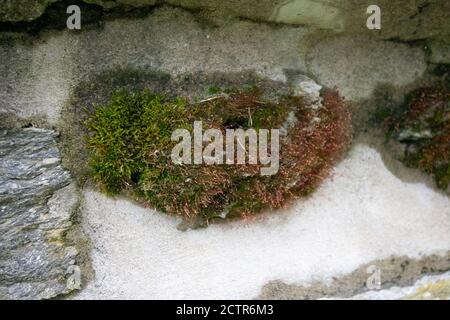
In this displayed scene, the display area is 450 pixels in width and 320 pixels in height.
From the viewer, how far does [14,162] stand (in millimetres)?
4523

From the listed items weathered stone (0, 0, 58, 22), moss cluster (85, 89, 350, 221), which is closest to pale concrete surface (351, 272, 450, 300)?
moss cluster (85, 89, 350, 221)

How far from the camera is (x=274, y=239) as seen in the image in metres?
5.32

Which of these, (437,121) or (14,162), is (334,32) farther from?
(14,162)

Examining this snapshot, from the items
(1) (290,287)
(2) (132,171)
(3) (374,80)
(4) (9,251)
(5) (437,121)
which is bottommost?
(1) (290,287)

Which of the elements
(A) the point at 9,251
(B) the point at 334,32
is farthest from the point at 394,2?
(A) the point at 9,251

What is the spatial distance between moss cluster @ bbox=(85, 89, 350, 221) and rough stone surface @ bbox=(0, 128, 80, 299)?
1.29 feet

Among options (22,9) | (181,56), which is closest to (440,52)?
(181,56)

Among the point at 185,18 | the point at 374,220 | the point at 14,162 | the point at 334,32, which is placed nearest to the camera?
the point at 14,162

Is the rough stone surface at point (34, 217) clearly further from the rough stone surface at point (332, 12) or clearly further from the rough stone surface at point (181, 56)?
the rough stone surface at point (332, 12)

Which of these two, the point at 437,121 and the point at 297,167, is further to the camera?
the point at 437,121

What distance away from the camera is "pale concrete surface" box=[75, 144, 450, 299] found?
5059mm

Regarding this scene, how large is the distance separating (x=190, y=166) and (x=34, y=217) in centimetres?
153

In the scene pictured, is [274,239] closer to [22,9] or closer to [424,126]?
[424,126]

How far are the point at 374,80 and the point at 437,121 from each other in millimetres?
804
